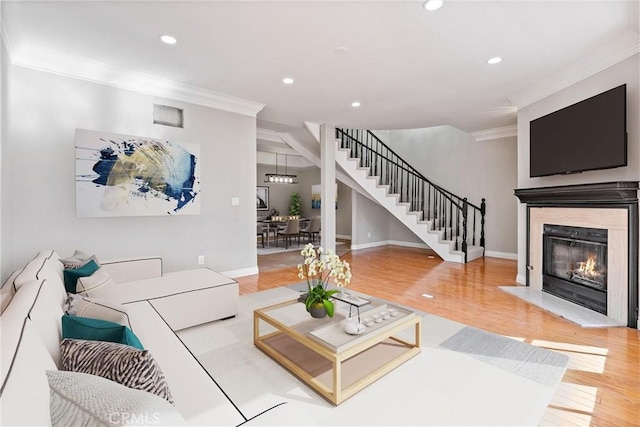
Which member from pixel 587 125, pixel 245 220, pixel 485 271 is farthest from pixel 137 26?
pixel 485 271

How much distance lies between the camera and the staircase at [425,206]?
639cm

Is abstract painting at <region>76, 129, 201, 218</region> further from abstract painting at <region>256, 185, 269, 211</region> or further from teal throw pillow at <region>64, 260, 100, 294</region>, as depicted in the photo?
abstract painting at <region>256, 185, 269, 211</region>

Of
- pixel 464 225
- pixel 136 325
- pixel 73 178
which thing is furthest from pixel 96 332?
pixel 464 225

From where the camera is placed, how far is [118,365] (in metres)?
1.01

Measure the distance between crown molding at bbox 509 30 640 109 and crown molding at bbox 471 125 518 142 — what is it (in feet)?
7.01

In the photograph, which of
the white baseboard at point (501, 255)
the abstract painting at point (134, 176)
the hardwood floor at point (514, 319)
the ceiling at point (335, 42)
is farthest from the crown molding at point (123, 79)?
the white baseboard at point (501, 255)

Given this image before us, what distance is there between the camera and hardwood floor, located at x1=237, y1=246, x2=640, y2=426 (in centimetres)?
182

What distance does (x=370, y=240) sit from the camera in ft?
26.7

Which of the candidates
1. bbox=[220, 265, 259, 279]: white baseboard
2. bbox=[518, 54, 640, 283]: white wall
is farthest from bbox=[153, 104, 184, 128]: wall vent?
bbox=[518, 54, 640, 283]: white wall

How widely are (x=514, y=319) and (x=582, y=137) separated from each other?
218 cm

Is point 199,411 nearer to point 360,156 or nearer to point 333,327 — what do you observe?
point 333,327

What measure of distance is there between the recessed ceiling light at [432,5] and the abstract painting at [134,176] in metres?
3.29

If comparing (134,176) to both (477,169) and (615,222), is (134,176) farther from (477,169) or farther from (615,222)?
(477,169)

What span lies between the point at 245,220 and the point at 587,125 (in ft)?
15.1
